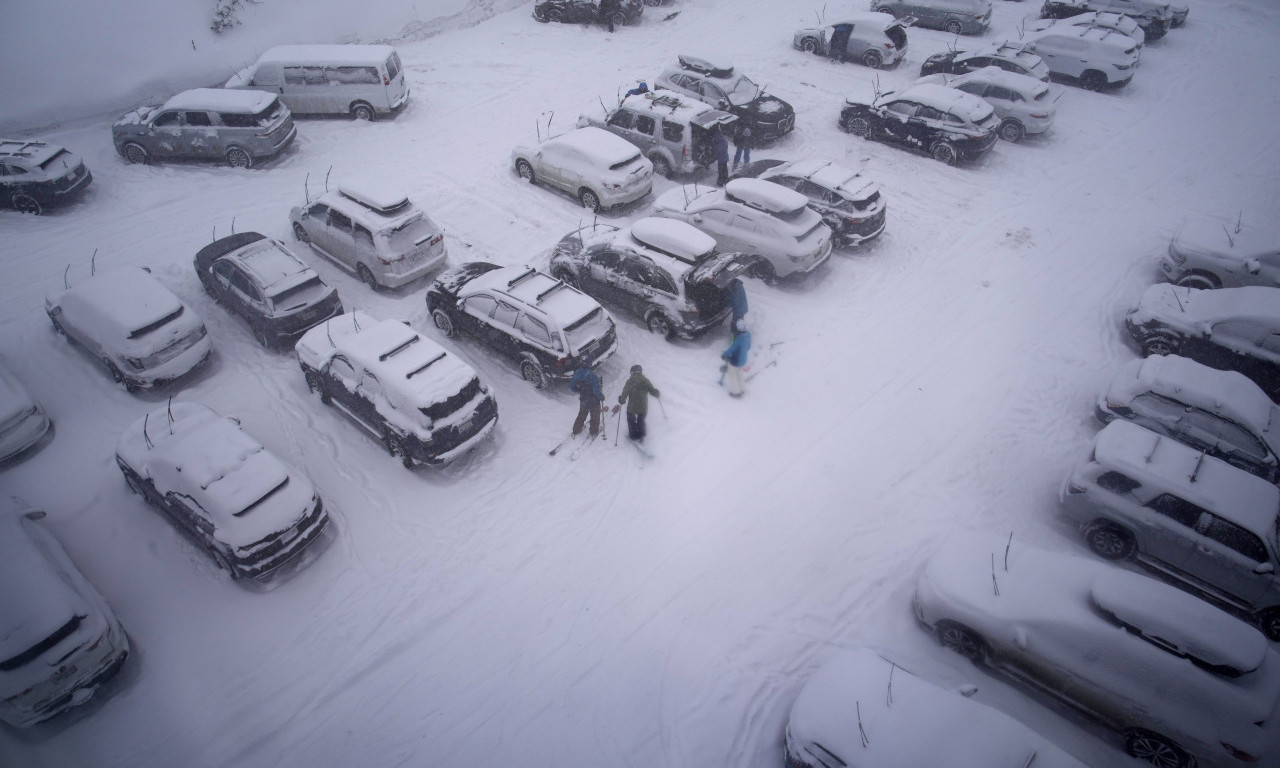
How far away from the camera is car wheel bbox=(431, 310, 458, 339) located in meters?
13.3

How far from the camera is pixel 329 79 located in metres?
19.4

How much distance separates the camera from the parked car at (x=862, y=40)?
893 inches

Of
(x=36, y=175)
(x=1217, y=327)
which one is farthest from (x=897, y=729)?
(x=36, y=175)

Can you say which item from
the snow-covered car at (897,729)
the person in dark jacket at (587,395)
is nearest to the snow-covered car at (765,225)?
the person in dark jacket at (587,395)

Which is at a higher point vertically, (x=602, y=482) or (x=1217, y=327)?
(x=1217, y=327)

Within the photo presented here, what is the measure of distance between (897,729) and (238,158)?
1919 cm

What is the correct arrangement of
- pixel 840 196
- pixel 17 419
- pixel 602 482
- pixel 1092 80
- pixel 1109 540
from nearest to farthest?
1. pixel 1109 540
2. pixel 17 419
3. pixel 602 482
4. pixel 840 196
5. pixel 1092 80

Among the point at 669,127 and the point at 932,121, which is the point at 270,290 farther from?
the point at 932,121

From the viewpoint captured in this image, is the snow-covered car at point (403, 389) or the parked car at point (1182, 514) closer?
the parked car at point (1182, 514)

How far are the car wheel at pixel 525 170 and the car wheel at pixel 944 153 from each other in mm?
10894

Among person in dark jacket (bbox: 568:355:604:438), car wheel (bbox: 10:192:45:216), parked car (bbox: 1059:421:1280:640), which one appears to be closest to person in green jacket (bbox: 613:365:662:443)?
person in dark jacket (bbox: 568:355:604:438)

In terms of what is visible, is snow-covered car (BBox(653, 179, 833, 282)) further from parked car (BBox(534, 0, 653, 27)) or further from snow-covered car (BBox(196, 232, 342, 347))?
parked car (BBox(534, 0, 653, 27))

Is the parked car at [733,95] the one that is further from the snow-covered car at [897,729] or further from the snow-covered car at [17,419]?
the snow-covered car at [17,419]

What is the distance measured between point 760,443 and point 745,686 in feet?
13.3
